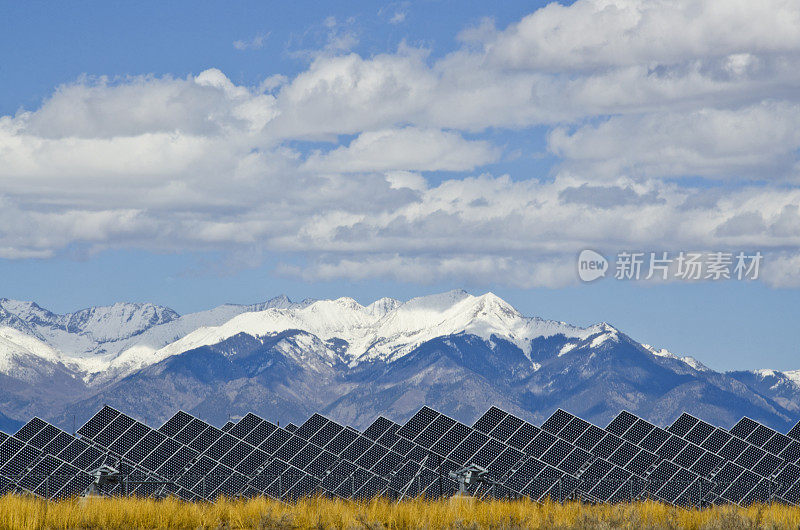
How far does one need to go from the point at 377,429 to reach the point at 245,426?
26.6 ft

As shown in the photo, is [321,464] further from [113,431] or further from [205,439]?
[113,431]

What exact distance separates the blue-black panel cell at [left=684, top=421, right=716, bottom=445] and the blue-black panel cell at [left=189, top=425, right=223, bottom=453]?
24.8 m

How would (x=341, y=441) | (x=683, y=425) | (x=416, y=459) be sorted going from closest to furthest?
(x=416, y=459)
(x=341, y=441)
(x=683, y=425)

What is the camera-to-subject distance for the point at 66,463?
5706 centimetres

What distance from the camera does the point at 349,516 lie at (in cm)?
2778

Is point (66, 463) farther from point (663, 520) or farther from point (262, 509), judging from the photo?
point (663, 520)

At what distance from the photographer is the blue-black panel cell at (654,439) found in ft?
212

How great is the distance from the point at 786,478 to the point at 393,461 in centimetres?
1842

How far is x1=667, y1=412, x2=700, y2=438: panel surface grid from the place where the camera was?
69.8 meters

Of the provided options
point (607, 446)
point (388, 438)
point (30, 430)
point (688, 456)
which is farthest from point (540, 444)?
point (30, 430)

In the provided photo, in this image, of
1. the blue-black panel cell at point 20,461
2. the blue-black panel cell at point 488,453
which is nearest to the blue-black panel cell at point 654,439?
the blue-black panel cell at point 488,453

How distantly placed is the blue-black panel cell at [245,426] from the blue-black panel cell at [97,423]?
644cm

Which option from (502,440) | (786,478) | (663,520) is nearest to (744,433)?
(786,478)

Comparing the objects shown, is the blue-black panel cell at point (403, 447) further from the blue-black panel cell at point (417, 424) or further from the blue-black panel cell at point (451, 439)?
the blue-black panel cell at point (417, 424)
